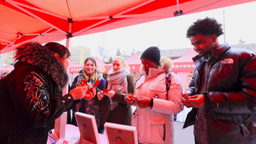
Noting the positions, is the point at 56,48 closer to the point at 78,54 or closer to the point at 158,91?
the point at 158,91

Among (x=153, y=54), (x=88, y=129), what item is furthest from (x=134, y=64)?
(x=88, y=129)

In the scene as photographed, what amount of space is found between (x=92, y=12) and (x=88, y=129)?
209 cm

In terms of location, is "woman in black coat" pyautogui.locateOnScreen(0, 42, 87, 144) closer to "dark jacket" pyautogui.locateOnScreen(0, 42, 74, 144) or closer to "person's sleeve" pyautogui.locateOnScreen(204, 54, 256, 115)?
"dark jacket" pyautogui.locateOnScreen(0, 42, 74, 144)

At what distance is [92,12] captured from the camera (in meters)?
2.52

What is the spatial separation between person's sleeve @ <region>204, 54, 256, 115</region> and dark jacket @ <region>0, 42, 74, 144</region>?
116cm

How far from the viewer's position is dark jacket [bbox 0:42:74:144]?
86 centimetres

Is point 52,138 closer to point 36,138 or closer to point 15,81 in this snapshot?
point 36,138

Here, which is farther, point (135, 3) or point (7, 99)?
point (135, 3)

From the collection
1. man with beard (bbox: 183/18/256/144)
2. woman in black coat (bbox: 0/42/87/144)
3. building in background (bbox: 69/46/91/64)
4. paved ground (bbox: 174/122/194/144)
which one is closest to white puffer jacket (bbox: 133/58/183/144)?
man with beard (bbox: 183/18/256/144)

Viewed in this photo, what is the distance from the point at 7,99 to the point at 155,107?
1.20 meters

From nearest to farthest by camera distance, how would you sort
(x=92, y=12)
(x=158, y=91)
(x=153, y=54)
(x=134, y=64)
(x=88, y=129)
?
(x=88, y=129) < (x=158, y=91) < (x=153, y=54) < (x=92, y=12) < (x=134, y=64)

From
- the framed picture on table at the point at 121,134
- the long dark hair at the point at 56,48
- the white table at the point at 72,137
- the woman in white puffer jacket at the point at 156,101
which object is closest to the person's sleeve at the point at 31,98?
the long dark hair at the point at 56,48

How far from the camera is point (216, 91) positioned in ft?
3.64

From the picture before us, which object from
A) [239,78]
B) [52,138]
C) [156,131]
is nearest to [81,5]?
[52,138]
